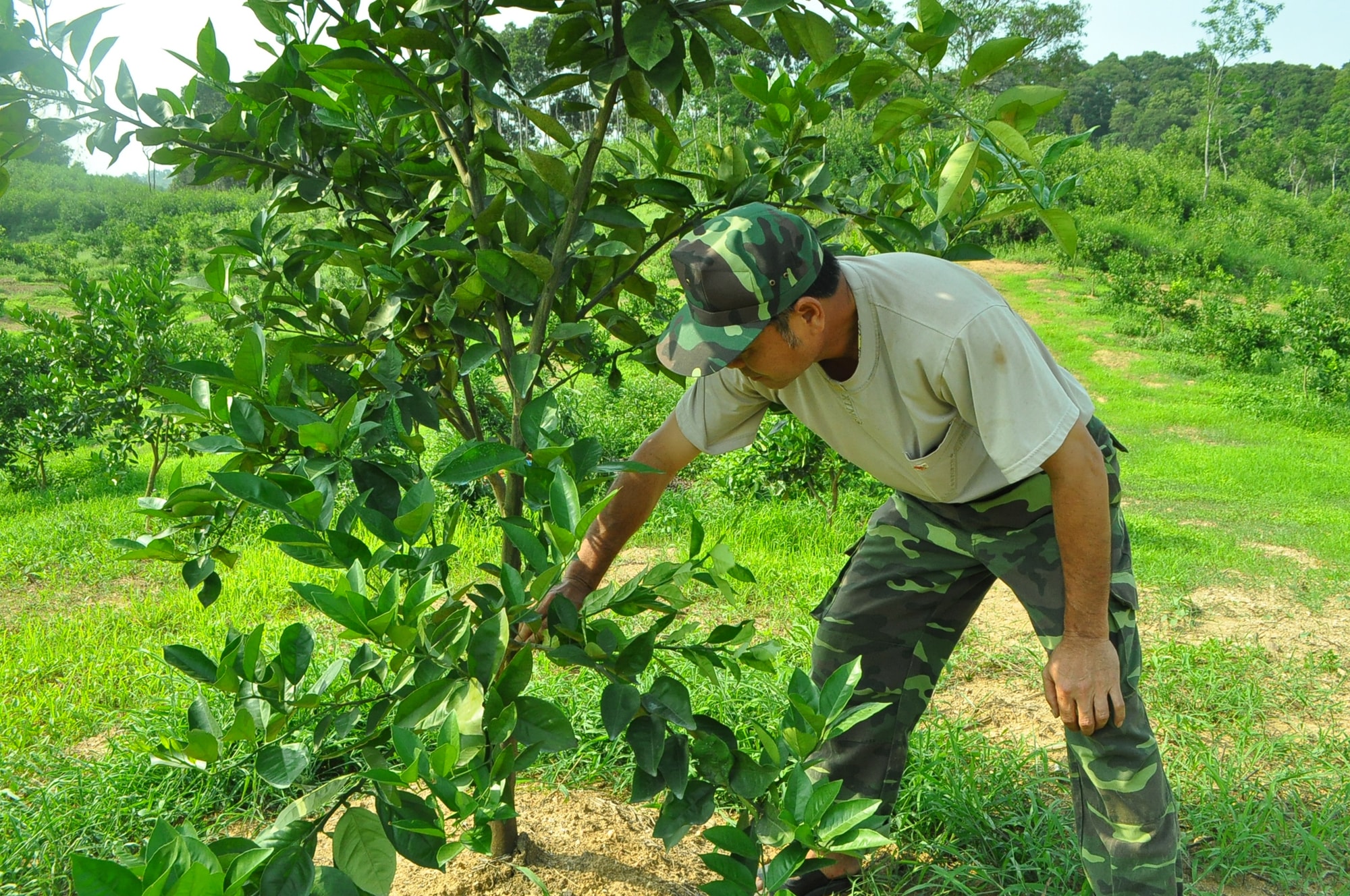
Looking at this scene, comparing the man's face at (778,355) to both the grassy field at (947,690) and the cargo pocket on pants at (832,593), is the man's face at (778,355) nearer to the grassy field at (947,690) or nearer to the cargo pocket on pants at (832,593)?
the cargo pocket on pants at (832,593)

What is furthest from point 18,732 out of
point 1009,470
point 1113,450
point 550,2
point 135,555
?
point 1113,450

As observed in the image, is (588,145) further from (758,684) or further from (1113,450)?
(758,684)

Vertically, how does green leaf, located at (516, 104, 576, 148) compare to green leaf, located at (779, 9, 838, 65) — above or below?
below

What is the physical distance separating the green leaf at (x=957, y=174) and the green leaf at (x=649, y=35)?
1.49 ft

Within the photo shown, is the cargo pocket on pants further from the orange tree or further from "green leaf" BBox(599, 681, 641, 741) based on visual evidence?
"green leaf" BBox(599, 681, 641, 741)

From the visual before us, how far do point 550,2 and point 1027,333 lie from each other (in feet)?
3.32

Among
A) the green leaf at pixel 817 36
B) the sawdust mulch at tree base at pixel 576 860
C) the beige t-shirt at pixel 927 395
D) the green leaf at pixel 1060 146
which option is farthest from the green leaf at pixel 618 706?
the green leaf at pixel 1060 146

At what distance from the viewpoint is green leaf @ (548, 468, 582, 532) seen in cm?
117

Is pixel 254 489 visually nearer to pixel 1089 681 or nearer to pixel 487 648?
pixel 487 648

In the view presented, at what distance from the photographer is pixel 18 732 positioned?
2930 mm

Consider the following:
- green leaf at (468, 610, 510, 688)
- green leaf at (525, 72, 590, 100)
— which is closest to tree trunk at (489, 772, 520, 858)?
green leaf at (468, 610, 510, 688)

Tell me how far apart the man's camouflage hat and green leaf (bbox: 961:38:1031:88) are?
1.44ft

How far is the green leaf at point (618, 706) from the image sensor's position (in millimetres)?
1352

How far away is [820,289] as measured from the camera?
1.80 m
